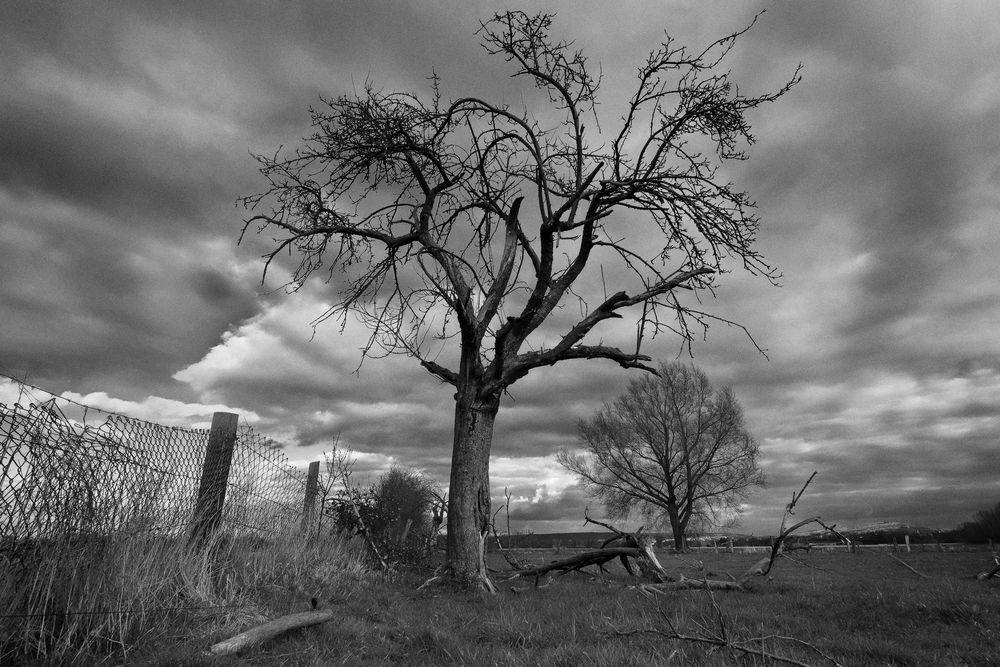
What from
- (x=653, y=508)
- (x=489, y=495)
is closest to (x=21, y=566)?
(x=489, y=495)

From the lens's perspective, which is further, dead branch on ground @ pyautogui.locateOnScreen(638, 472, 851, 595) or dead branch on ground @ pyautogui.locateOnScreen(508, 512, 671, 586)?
dead branch on ground @ pyautogui.locateOnScreen(508, 512, 671, 586)

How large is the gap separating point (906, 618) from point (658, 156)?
8204 mm

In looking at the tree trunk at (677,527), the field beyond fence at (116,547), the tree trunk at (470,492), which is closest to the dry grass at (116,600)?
the field beyond fence at (116,547)

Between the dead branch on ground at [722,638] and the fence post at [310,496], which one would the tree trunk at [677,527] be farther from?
the dead branch on ground at [722,638]

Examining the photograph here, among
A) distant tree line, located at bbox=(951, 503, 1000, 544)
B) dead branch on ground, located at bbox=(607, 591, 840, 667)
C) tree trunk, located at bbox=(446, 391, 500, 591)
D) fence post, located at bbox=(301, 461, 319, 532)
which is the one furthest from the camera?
distant tree line, located at bbox=(951, 503, 1000, 544)

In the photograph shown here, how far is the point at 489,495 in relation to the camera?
10.6 metres

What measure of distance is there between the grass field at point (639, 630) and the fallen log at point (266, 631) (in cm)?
9

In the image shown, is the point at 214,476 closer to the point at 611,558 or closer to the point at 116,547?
the point at 116,547

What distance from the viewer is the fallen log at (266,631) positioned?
4.51m

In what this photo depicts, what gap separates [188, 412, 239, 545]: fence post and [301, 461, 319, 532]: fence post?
2.92m

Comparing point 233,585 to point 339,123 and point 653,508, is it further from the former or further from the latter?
point 653,508

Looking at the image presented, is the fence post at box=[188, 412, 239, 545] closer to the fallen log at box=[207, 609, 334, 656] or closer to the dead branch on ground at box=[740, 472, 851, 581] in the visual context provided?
the fallen log at box=[207, 609, 334, 656]

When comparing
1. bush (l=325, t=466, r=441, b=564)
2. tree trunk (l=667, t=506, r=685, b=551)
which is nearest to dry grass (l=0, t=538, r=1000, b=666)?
bush (l=325, t=466, r=441, b=564)

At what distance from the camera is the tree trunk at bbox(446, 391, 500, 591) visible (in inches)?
390
